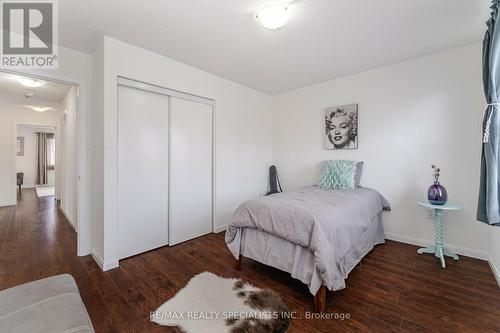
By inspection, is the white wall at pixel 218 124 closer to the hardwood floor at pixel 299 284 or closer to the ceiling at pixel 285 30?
the ceiling at pixel 285 30

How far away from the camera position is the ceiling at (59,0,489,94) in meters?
1.86

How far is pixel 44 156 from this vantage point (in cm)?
857

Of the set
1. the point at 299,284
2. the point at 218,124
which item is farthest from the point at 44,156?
the point at 299,284

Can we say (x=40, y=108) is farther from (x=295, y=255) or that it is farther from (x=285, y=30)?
(x=295, y=255)

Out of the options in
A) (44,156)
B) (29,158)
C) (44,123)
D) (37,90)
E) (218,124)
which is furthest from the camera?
(44,156)

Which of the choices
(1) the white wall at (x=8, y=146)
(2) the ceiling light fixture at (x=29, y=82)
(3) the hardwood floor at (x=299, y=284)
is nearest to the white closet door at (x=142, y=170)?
(3) the hardwood floor at (x=299, y=284)

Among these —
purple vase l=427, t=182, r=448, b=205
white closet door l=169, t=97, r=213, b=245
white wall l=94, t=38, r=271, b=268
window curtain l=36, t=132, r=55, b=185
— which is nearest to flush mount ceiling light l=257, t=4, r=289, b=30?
white wall l=94, t=38, r=271, b=268

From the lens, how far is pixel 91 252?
8.68 ft

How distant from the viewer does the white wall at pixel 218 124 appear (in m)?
2.30

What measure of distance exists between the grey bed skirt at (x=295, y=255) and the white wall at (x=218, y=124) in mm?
1394

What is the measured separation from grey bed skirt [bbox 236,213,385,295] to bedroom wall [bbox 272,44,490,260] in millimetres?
941

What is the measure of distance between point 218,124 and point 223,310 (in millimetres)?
2562

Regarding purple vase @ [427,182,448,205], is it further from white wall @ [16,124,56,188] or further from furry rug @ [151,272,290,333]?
white wall @ [16,124,56,188]

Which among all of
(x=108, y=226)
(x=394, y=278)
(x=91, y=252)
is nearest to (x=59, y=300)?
(x=108, y=226)
